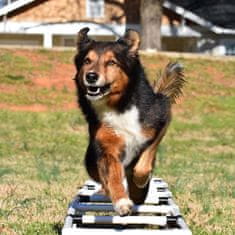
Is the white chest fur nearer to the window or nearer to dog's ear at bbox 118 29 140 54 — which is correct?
dog's ear at bbox 118 29 140 54

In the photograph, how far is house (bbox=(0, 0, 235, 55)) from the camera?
125ft

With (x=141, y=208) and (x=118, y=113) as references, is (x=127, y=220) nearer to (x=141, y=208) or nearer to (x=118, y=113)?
(x=141, y=208)

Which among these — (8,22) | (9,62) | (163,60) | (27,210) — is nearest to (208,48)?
(8,22)

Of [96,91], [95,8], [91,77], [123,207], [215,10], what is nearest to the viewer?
[123,207]

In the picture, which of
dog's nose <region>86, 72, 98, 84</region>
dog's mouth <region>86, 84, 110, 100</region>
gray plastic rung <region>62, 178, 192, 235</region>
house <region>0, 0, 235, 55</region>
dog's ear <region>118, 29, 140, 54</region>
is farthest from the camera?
house <region>0, 0, 235, 55</region>

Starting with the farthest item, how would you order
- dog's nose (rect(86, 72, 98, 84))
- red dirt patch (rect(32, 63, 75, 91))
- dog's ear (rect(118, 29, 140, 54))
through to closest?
red dirt patch (rect(32, 63, 75, 91))
dog's ear (rect(118, 29, 140, 54))
dog's nose (rect(86, 72, 98, 84))

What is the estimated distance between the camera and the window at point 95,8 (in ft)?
129

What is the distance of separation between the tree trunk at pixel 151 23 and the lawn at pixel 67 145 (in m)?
2.81

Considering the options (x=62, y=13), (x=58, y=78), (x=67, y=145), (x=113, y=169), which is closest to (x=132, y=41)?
(x=113, y=169)

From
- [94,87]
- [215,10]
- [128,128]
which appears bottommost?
[128,128]

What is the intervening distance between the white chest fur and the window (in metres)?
33.5

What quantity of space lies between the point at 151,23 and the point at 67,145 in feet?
44.0

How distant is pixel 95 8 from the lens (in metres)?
39.4

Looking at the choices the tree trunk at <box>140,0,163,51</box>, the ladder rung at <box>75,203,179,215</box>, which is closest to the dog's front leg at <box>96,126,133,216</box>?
the ladder rung at <box>75,203,179,215</box>
